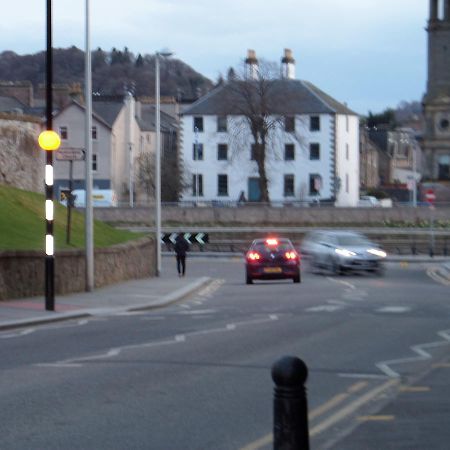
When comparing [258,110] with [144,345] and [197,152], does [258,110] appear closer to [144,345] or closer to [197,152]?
[197,152]

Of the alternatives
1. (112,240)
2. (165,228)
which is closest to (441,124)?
(165,228)

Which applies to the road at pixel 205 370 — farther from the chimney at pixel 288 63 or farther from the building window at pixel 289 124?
the chimney at pixel 288 63

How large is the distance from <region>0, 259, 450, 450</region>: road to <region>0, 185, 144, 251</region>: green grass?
511 centimetres

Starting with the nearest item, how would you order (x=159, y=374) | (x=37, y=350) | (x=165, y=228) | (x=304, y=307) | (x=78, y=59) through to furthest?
(x=159, y=374), (x=37, y=350), (x=304, y=307), (x=165, y=228), (x=78, y=59)

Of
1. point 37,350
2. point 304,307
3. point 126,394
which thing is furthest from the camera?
point 304,307

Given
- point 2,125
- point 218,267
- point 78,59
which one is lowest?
point 218,267

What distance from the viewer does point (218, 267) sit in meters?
50.6

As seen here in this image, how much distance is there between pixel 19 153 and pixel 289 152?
53823 mm

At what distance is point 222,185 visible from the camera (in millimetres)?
91312

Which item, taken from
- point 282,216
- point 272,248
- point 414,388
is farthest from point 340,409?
point 282,216

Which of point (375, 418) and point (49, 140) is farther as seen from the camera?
point (49, 140)

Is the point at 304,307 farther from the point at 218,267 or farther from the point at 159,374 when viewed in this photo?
the point at 218,267

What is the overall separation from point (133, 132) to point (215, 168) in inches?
293

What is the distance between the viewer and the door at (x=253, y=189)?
90438 millimetres
